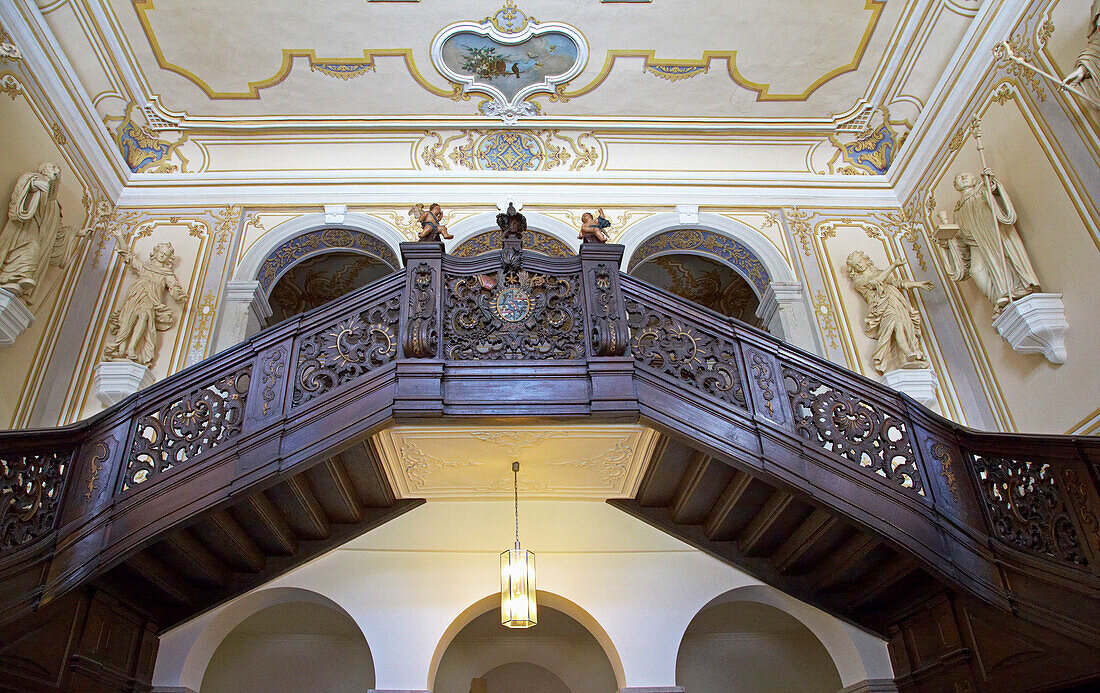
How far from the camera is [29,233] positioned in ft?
23.5

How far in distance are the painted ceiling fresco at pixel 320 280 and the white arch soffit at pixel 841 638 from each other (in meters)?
5.99

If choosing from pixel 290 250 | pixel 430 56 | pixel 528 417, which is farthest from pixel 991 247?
pixel 290 250

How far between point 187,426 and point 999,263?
7.10 metres

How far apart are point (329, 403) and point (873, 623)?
5024 millimetres

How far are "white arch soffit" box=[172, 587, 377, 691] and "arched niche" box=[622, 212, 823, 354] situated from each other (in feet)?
16.1

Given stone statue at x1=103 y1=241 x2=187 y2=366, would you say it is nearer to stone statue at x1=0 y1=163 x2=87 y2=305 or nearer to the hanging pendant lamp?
stone statue at x1=0 y1=163 x2=87 y2=305

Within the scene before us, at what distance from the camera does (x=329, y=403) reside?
507cm

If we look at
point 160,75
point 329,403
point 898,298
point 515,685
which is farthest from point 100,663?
point 898,298

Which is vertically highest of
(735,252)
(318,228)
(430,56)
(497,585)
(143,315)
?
(430,56)

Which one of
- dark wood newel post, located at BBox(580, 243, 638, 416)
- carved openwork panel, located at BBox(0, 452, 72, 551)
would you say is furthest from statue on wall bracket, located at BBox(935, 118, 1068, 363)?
carved openwork panel, located at BBox(0, 452, 72, 551)

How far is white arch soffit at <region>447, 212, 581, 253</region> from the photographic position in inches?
356

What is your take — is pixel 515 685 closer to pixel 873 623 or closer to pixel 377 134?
pixel 873 623

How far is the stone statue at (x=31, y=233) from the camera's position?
6.89m

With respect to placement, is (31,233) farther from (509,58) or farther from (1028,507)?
(1028,507)
